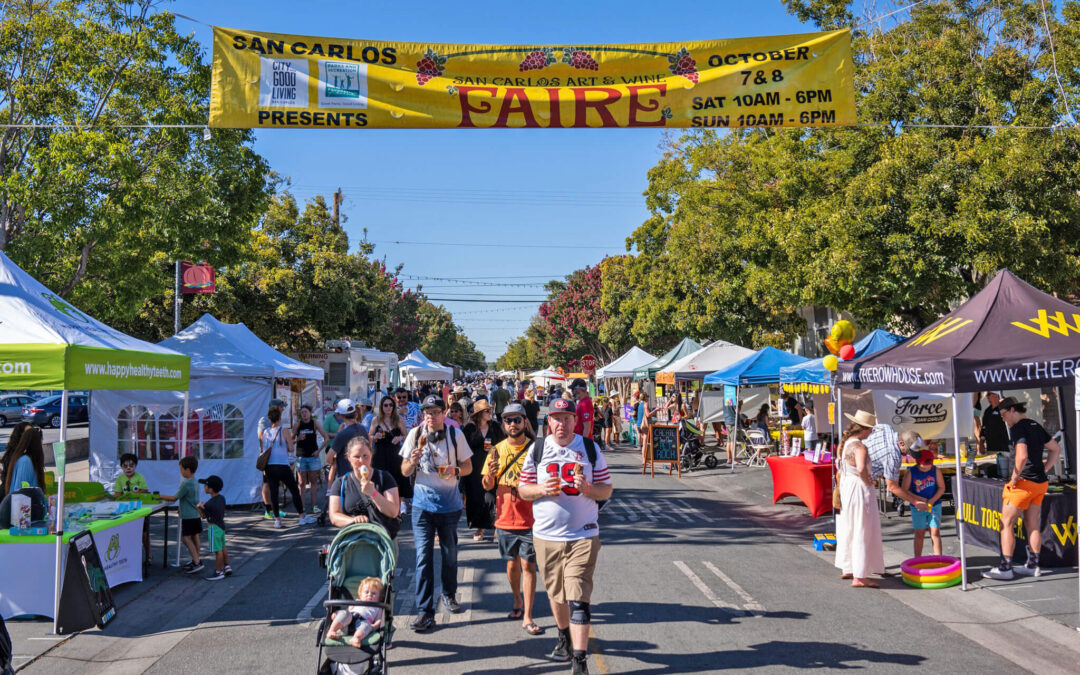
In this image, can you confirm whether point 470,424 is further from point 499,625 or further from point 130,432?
point 130,432

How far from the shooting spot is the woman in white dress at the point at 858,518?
818 cm

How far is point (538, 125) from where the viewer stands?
8023 millimetres

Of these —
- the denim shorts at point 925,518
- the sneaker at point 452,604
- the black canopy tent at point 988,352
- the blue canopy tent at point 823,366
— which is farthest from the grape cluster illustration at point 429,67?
the blue canopy tent at point 823,366

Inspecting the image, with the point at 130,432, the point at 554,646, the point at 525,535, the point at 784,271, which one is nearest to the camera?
the point at 554,646

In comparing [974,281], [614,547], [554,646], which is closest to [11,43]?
[614,547]

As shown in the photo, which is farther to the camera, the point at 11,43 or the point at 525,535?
the point at 11,43

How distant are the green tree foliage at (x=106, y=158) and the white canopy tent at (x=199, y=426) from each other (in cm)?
252

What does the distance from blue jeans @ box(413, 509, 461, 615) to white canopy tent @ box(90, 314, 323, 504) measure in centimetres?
763

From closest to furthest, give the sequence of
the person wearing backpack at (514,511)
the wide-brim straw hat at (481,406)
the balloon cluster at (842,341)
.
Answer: the person wearing backpack at (514,511) → the wide-brim straw hat at (481,406) → the balloon cluster at (842,341)

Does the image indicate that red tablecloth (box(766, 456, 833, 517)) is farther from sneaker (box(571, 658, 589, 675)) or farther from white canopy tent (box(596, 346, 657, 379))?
white canopy tent (box(596, 346, 657, 379))

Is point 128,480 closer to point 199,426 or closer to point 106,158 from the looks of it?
point 199,426

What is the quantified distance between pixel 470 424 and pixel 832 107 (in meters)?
5.79

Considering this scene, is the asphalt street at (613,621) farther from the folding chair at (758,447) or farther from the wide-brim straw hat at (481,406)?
the folding chair at (758,447)

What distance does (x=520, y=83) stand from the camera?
804 cm
